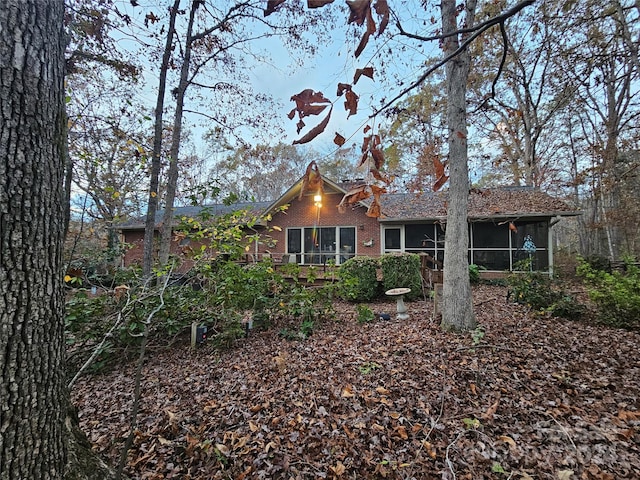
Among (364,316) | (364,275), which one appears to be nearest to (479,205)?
(364,275)

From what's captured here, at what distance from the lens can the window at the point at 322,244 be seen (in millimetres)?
12809

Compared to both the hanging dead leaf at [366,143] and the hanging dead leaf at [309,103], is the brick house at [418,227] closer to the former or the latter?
the hanging dead leaf at [366,143]

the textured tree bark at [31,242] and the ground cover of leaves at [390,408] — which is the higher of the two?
the textured tree bark at [31,242]

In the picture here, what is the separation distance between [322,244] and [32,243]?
475 inches

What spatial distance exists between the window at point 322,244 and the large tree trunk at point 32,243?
11.3 m

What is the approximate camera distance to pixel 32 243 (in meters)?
1.23

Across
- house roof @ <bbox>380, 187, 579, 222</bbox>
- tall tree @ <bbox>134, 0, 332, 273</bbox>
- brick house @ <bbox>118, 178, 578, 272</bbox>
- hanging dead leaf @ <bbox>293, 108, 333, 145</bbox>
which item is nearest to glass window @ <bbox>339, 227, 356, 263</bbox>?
brick house @ <bbox>118, 178, 578, 272</bbox>

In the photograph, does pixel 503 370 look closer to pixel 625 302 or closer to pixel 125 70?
pixel 625 302

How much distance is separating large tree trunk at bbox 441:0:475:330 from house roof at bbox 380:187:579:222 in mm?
4277

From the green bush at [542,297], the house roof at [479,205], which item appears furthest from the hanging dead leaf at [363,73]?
the house roof at [479,205]

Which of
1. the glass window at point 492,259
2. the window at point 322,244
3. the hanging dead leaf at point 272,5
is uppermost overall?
the hanging dead leaf at point 272,5

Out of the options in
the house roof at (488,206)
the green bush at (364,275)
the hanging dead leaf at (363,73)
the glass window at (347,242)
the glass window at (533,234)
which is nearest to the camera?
the hanging dead leaf at (363,73)

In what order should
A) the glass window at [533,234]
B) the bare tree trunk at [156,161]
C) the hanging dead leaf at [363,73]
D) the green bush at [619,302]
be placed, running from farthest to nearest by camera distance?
the glass window at [533,234], the bare tree trunk at [156,161], the green bush at [619,302], the hanging dead leaf at [363,73]

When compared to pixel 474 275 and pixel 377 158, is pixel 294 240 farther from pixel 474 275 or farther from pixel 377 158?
pixel 377 158
